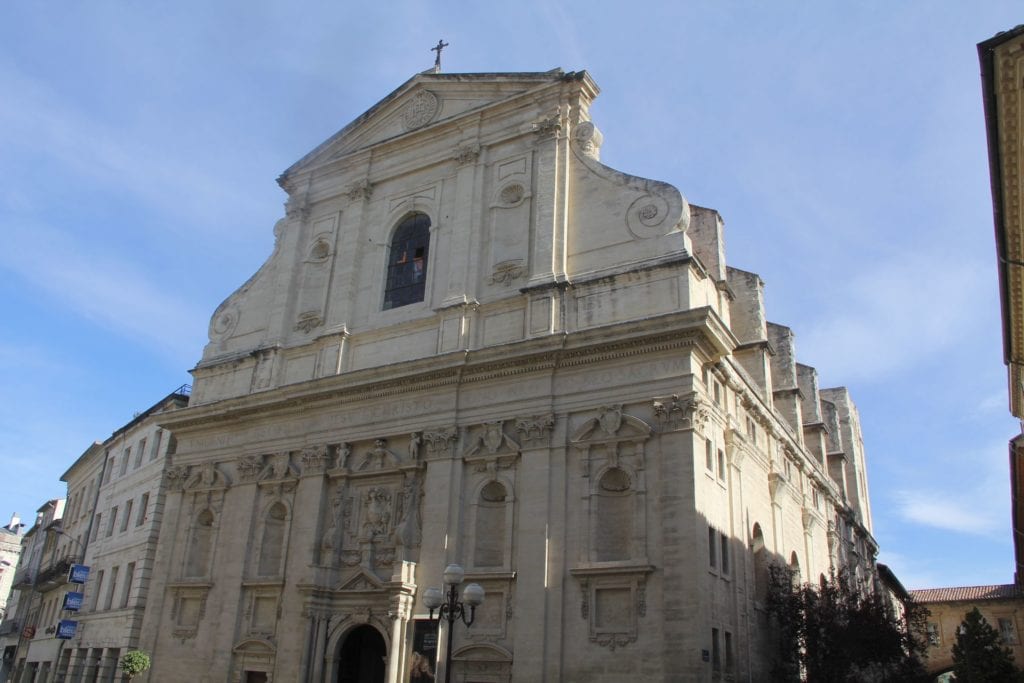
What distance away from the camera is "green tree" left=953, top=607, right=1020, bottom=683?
76.4ft

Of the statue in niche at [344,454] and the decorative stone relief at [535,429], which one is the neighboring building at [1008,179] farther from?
the statue in niche at [344,454]

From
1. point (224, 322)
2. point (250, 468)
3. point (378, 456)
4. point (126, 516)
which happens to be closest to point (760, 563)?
point (378, 456)

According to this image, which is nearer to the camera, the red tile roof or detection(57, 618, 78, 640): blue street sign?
detection(57, 618, 78, 640): blue street sign

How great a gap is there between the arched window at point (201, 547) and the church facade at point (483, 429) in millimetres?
63

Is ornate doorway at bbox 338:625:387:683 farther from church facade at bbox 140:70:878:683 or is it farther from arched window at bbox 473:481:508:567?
arched window at bbox 473:481:508:567

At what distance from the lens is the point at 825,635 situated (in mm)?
20672

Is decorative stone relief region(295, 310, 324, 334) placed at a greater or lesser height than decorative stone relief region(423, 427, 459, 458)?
greater

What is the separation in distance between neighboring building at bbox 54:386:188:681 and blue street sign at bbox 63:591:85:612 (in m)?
0.41

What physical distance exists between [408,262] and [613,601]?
12.1m

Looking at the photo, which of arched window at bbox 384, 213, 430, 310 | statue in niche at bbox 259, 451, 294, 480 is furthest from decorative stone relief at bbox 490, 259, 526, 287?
statue in niche at bbox 259, 451, 294, 480

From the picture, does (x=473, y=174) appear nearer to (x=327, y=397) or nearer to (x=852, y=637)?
(x=327, y=397)

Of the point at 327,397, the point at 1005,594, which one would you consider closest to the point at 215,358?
the point at 327,397

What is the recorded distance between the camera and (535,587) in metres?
18.2

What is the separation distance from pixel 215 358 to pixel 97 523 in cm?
1088
